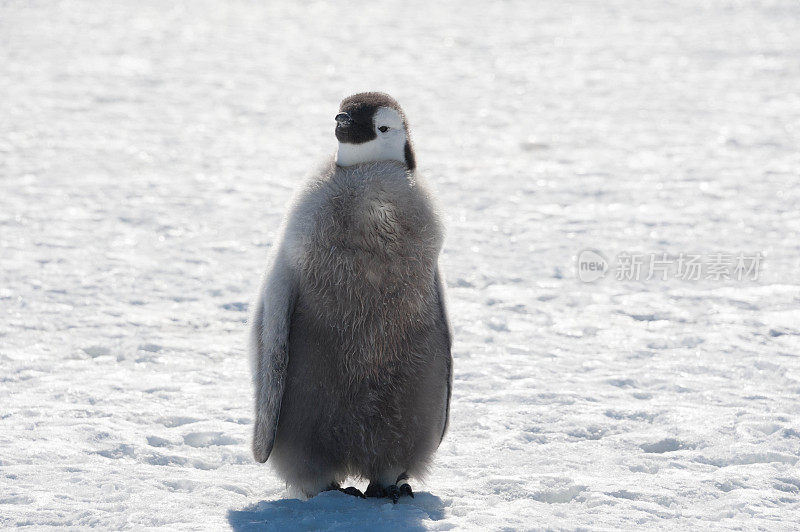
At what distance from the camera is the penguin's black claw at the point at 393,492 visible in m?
2.97

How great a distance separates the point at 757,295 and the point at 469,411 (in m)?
2.16

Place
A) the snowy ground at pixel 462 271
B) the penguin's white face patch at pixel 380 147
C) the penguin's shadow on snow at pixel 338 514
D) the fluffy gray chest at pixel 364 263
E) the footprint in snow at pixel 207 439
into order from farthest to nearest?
the footprint in snow at pixel 207 439 → the snowy ground at pixel 462 271 → the penguin's white face patch at pixel 380 147 → the fluffy gray chest at pixel 364 263 → the penguin's shadow on snow at pixel 338 514

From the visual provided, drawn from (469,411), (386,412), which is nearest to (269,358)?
(386,412)

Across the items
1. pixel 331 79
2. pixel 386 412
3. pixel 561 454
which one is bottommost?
pixel 561 454

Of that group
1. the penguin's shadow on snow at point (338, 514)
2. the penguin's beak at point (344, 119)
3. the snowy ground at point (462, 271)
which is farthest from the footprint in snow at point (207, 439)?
the penguin's beak at point (344, 119)

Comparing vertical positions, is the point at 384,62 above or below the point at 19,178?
above

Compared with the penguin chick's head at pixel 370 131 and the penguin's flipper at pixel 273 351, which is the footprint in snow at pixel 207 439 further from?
the penguin chick's head at pixel 370 131

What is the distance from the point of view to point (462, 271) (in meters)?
5.64

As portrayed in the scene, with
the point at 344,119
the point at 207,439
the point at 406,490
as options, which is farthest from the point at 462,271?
Result: the point at 344,119

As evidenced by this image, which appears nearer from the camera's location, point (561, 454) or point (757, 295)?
point (561, 454)

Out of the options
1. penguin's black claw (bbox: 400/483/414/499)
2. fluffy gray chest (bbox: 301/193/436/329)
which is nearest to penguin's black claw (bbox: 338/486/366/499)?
penguin's black claw (bbox: 400/483/414/499)

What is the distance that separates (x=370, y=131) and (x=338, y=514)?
3.73 ft

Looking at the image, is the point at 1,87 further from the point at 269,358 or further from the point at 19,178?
the point at 269,358

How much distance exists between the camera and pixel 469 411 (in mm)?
3771
